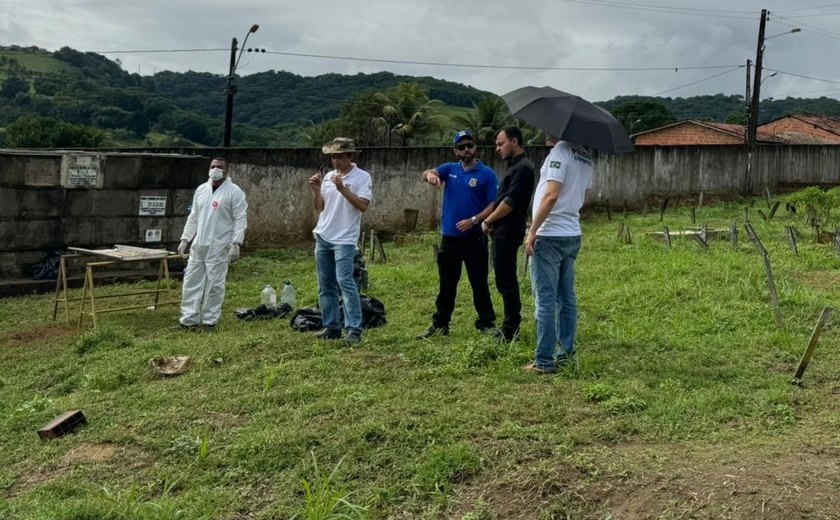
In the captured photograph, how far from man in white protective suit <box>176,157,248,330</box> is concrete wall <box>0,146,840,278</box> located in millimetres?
3603

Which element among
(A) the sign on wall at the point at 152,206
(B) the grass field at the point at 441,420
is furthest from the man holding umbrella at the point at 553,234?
(A) the sign on wall at the point at 152,206

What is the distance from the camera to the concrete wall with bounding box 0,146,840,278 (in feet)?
33.1

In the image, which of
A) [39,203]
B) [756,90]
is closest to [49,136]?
[39,203]

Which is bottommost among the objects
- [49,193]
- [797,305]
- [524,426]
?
[524,426]

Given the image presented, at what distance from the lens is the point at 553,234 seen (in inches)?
206

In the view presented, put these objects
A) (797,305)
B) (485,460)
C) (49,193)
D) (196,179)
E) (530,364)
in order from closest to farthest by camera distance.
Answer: (485,460)
(530,364)
(797,305)
(49,193)
(196,179)

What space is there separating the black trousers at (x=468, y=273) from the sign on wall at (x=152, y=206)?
5867 millimetres

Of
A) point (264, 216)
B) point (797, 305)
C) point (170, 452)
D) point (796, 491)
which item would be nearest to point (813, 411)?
point (796, 491)

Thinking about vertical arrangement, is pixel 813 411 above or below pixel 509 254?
below

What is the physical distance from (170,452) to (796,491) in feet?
10.2

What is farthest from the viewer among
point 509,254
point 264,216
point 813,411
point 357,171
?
point 264,216

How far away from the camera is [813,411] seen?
14.7 ft

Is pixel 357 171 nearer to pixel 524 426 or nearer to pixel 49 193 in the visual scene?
pixel 524 426

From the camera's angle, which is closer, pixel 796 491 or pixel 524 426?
pixel 796 491
